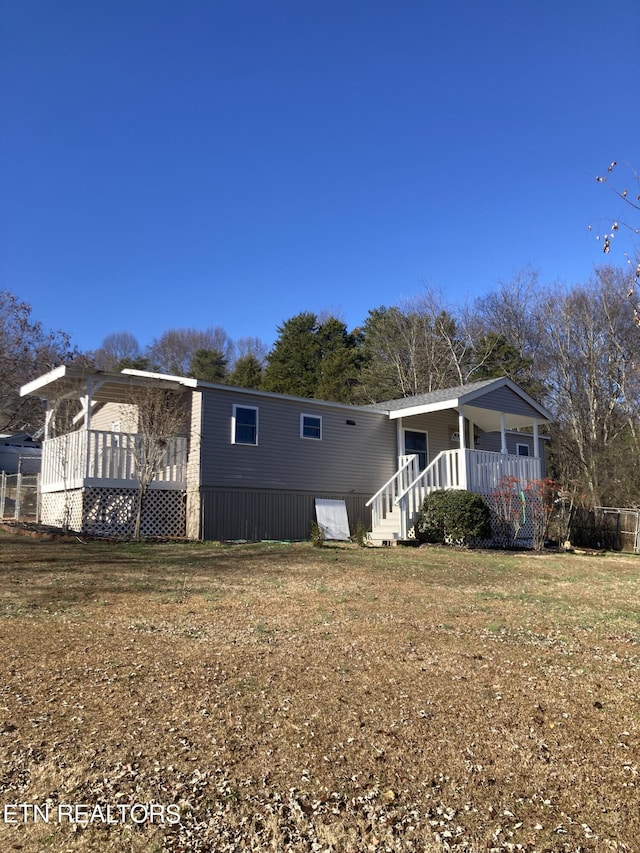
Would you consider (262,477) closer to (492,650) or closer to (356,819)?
(492,650)

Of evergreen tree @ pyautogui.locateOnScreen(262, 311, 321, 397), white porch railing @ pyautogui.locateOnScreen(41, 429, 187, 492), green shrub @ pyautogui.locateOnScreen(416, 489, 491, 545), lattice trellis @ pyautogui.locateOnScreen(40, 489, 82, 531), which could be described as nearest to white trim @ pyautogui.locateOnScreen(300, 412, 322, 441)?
white porch railing @ pyautogui.locateOnScreen(41, 429, 187, 492)

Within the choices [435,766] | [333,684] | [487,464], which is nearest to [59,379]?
[487,464]

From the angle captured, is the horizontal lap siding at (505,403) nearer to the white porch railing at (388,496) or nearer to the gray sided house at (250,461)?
the gray sided house at (250,461)

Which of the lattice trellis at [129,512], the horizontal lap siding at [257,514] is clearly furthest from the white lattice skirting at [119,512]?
the horizontal lap siding at [257,514]

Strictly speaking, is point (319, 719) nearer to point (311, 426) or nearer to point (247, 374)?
point (311, 426)

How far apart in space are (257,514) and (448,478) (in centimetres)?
483

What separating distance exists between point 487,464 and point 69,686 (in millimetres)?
13332

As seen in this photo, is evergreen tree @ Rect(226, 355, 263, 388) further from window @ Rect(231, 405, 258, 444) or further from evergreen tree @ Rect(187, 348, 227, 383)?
window @ Rect(231, 405, 258, 444)

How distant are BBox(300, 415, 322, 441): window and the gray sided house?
3 cm

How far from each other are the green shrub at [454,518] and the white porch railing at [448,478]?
0.39 meters

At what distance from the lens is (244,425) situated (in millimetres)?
14766

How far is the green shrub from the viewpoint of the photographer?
44.1ft

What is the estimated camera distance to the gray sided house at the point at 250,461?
534 inches

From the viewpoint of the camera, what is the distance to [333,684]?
4129mm
